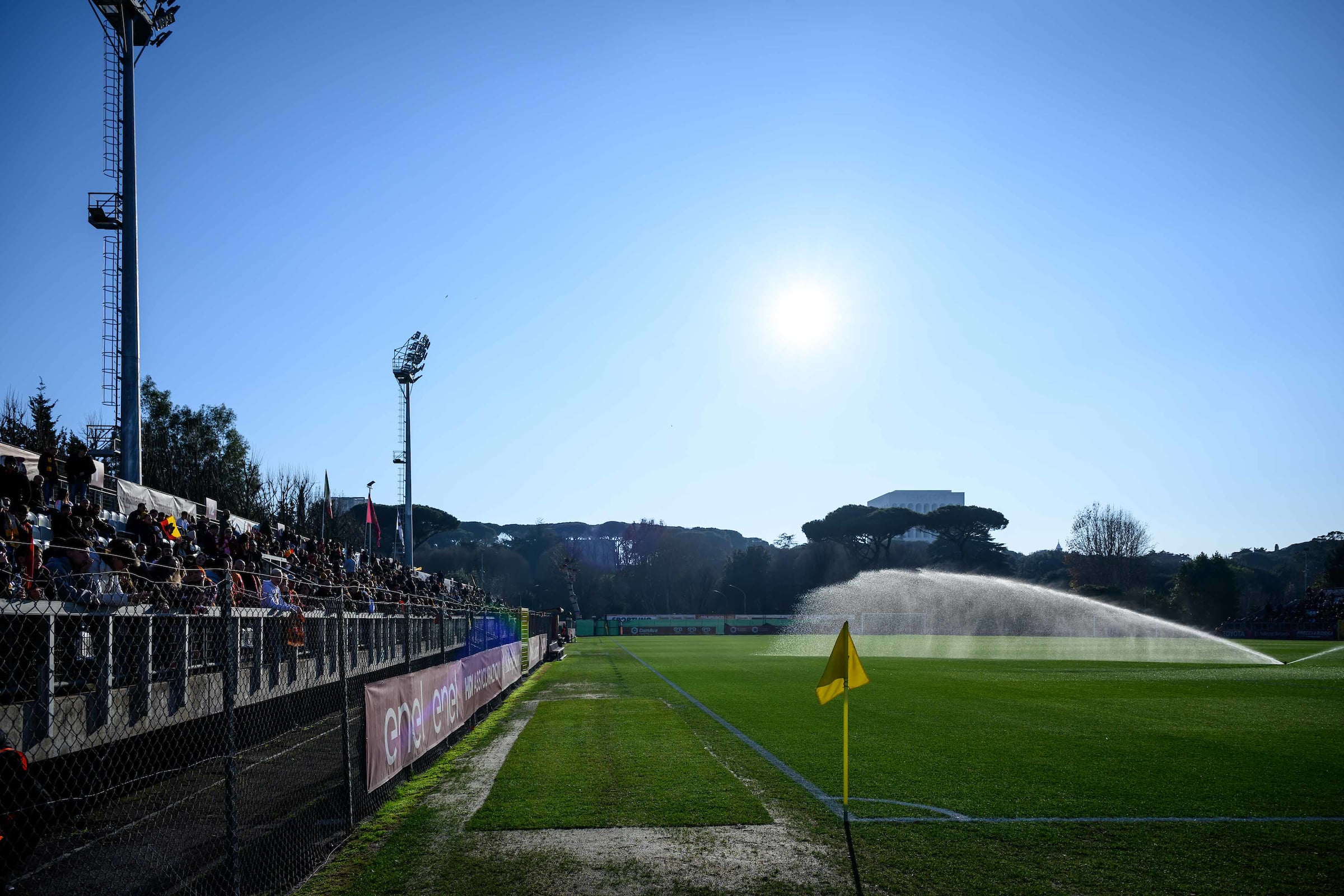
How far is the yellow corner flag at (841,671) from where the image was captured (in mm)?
7945

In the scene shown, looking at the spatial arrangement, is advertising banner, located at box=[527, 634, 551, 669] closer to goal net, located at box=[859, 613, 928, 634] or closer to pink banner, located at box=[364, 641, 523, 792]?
pink banner, located at box=[364, 641, 523, 792]

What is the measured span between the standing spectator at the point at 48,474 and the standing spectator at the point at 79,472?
8.3 inches

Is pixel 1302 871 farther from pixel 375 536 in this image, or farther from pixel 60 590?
pixel 375 536

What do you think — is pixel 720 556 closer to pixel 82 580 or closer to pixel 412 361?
pixel 412 361

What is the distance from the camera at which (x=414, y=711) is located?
10375mm

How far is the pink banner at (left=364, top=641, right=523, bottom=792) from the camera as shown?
8625 millimetres

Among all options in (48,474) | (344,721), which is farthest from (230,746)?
(48,474)

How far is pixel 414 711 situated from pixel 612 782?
2.37 meters

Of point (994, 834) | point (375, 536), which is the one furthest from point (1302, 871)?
point (375, 536)

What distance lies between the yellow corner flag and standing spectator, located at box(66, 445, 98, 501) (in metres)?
12.9

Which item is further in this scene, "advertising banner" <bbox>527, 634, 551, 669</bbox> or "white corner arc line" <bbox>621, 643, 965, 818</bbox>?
"advertising banner" <bbox>527, 634, 551, 669</bbox>

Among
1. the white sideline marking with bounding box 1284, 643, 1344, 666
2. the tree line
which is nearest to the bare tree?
the tree line

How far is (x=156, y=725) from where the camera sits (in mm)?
8477

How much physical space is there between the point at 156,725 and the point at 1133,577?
11166cm
